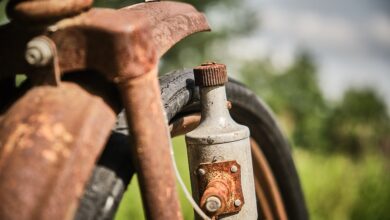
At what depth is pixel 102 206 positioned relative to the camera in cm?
77

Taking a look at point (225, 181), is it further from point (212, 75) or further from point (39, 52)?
point (39, 52)

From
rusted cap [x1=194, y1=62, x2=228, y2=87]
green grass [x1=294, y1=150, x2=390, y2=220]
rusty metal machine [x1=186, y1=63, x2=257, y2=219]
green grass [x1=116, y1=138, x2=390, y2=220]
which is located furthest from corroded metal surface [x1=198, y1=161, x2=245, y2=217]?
green grass [x1=294, y1=150, x2=390, y2=220]

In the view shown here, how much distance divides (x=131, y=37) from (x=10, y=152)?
0.59 feet

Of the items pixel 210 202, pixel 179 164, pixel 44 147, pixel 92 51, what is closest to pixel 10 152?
pixel 44 147

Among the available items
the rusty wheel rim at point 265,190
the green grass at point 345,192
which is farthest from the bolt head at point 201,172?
the green grass at point 345,192

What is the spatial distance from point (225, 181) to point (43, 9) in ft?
1.25

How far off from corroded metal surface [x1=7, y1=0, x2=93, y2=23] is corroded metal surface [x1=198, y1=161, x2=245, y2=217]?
1.10 ft

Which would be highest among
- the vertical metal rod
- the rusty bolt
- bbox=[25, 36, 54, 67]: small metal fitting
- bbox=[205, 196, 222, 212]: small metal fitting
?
bbox=[25, 36, 54, 67]: small metal fitting

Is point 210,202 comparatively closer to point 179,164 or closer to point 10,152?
point 10,152

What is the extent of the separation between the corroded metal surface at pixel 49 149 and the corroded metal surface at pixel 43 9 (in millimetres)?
78

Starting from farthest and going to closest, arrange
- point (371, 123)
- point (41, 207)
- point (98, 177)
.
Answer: point (371, 123) → point (98, 177) → point (41, 207)

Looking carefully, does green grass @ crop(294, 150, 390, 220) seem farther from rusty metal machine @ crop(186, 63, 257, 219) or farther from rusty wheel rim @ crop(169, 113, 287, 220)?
rusty metal machine @ crop(186, 63, 257, 219)

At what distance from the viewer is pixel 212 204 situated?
938mm

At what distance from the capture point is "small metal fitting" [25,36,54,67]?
0.75 meters
